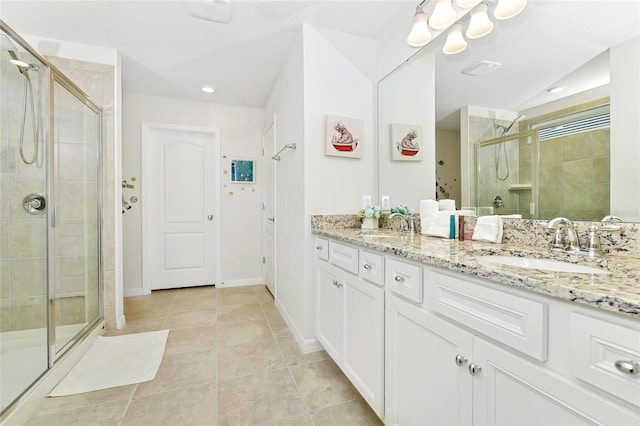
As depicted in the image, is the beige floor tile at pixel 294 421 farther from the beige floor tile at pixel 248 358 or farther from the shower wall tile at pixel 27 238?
the shower wall tile at pixel 27 238

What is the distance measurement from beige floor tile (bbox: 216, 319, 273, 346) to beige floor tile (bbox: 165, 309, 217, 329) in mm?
183

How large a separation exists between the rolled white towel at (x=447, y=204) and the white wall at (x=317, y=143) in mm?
664

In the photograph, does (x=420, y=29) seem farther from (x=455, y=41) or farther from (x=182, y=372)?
(x=182, y=372)

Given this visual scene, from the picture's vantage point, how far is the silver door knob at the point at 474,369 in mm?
751

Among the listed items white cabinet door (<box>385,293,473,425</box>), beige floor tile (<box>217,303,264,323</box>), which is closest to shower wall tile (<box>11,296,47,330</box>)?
beige floor tile (<box>217,303,264,323</box>)

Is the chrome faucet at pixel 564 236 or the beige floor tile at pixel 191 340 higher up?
the chrome faucet at pixel 564 236

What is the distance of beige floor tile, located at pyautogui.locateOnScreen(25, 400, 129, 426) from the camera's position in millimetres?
1341

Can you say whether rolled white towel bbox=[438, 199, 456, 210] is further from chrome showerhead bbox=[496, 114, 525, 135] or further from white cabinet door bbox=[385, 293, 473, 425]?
white cabinet door bbox=[385, 293, 473, 425]

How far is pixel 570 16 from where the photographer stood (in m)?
1.06

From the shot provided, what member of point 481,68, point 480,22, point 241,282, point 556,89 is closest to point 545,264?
point 556,89

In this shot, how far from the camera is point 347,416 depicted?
1.37 metres

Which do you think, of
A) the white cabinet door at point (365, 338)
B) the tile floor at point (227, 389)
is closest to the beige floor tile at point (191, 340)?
the tile floor at point (227, 389)

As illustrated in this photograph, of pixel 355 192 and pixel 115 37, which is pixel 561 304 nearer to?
pixel 355 192

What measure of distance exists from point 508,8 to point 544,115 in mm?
522
